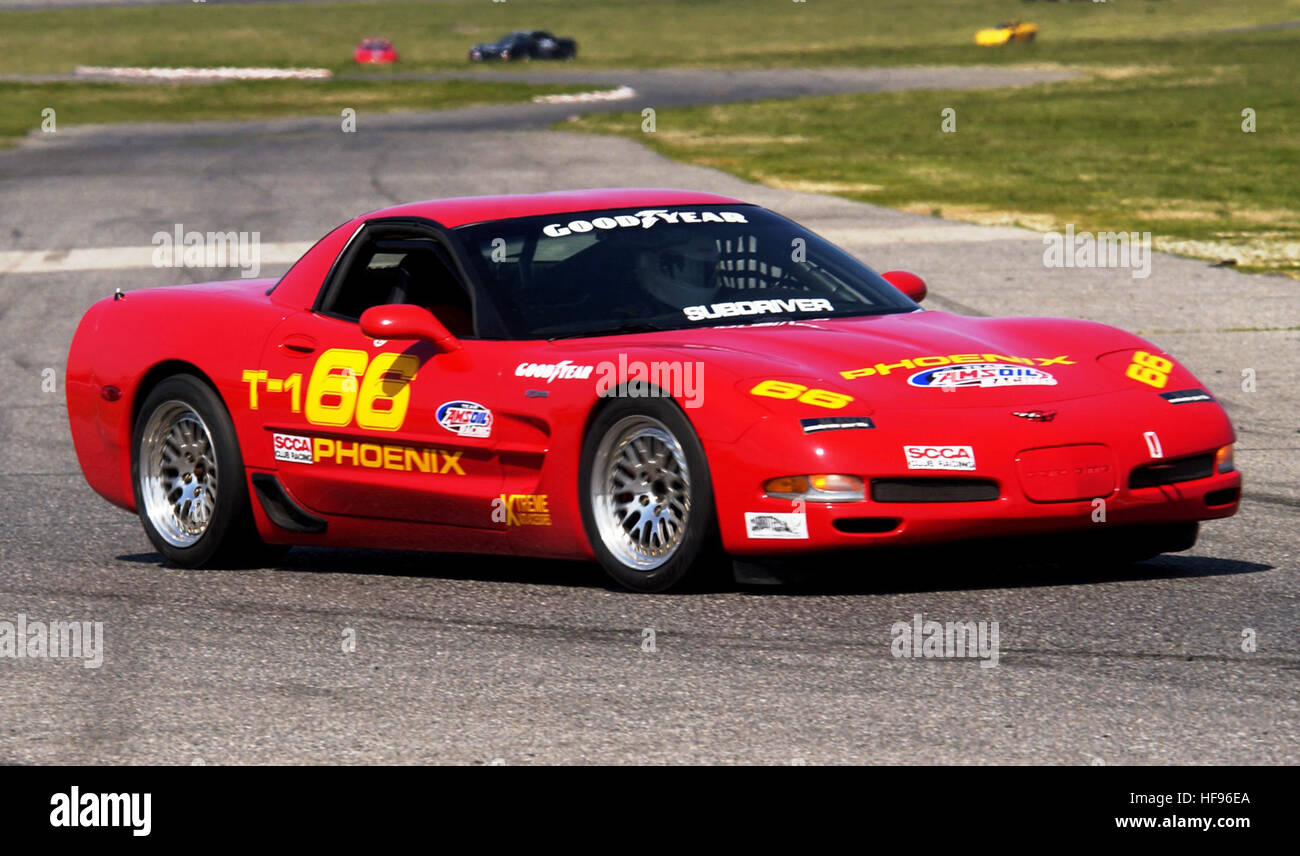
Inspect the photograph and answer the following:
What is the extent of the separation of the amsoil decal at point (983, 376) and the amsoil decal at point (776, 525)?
578 mm

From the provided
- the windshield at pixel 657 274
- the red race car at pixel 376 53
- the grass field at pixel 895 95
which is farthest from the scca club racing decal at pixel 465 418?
the red race car at pixel 376 53

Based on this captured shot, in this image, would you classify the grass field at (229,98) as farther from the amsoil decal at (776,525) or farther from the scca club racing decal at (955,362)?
the amsoil decal at (776,525)

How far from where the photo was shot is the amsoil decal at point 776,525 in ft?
20.2

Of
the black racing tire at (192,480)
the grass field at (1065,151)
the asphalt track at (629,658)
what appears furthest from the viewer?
the grass field at (1065,151)

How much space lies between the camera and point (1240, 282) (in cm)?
1561

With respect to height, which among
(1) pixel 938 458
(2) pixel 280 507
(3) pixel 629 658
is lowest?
(3) pixel 629 658

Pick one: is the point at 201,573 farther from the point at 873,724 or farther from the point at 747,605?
the point at 873,724

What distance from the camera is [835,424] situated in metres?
6.17

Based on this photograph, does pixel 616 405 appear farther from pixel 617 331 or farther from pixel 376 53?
pixel 376 53

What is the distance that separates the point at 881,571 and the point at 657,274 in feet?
4.16

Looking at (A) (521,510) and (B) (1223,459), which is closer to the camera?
(B) (1223,459)

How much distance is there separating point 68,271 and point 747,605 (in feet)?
45.1

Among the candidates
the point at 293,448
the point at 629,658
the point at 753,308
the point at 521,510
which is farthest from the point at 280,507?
the point at 629,658
